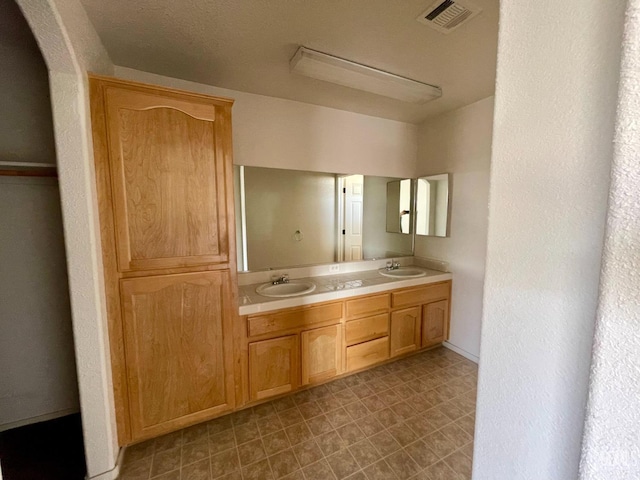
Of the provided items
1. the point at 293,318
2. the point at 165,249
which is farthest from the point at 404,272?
the point at 165,249

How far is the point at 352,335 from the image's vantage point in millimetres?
2229

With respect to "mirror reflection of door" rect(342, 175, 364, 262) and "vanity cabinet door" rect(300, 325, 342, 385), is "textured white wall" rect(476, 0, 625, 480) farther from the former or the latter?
"mirror reflection of door" rect(342, 175, 364, 262)

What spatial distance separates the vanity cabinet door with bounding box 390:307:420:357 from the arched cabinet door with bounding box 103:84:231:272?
5.38 ft

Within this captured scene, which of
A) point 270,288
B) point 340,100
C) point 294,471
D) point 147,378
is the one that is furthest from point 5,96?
point 294,471

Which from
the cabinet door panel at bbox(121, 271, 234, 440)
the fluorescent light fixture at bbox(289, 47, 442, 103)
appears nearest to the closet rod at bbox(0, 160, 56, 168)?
the cabinet door panel at bbox(121, 271, 234, 440)

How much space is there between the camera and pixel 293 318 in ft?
6.44

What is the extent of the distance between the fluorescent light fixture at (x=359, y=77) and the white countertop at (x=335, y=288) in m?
1.57

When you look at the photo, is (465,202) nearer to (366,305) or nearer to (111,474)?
(366,305)

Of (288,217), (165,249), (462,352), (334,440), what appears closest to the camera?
(165,249)

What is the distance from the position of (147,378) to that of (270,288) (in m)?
0.99

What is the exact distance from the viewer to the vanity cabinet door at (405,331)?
2439mm

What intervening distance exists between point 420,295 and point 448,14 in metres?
2.10

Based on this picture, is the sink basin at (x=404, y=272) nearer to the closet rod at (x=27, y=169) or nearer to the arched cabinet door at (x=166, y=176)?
the arched cabinet door at (x=166, y=176)

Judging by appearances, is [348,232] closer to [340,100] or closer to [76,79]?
[340,100]
